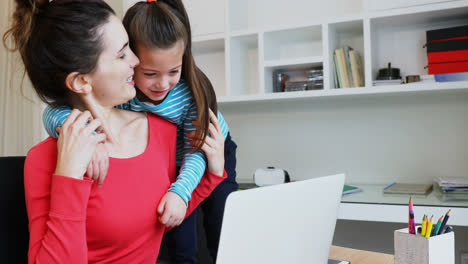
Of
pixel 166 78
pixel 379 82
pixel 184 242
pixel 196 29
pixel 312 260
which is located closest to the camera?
pixel 312 260

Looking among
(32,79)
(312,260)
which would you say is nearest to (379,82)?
(312,260)

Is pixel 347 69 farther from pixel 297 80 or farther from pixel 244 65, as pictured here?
pixel 244 65

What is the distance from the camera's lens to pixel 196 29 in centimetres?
250

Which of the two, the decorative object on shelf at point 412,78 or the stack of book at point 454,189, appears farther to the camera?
the decorative object on shelf at point 412,78

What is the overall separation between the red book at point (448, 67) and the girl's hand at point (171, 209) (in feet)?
5.21

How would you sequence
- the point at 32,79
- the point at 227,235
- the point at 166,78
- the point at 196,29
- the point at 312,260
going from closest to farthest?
the point at 227,235, the point at 312,260, the point at 32,79, the point at 166,78, the point at 196,29

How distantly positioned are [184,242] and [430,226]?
2.29 feet

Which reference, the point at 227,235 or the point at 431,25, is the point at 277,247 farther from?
the point at 431,25

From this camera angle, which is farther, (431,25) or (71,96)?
(431,25)

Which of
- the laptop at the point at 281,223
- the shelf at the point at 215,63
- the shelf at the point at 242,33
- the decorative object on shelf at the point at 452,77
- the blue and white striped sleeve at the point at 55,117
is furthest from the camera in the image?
the shelf at the point at 215,63

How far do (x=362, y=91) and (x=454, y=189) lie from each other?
2.02ft

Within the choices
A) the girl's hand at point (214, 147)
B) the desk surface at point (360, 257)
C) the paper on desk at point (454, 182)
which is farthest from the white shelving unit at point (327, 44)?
the girl's hand at point (214, 147)

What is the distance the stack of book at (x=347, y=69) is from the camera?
7.22 ft

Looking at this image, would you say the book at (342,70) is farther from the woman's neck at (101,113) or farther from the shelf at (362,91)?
the woman's neck at (101,113)
